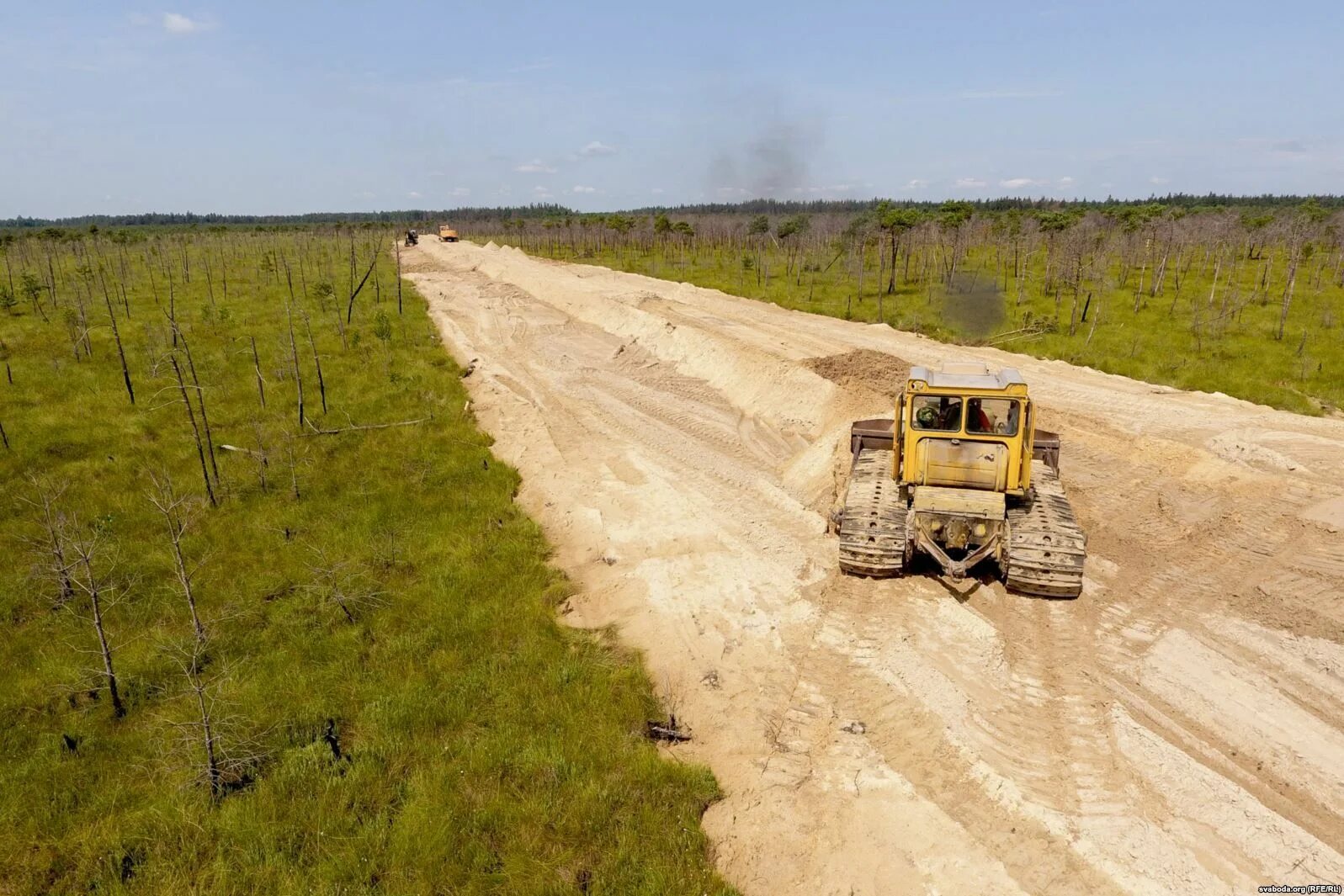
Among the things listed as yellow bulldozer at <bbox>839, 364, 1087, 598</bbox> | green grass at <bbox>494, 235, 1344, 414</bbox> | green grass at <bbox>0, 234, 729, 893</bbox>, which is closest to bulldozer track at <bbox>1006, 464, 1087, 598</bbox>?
yellow bulldozer at <bbox>839, 364, 1087, 598</bbox>

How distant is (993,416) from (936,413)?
1.01 metres

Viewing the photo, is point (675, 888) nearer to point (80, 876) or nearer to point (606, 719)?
point (606, 719)

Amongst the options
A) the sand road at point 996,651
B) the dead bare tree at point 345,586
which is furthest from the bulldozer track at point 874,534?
the dead bare tree at point 345,586

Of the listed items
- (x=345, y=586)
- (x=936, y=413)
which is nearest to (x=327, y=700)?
(x=345, y=586)

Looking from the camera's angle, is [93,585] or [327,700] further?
[327,700]

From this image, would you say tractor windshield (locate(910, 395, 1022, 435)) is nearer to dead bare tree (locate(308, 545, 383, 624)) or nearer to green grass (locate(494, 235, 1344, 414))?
dead bare tree (locate(308, 545, 383, 624))

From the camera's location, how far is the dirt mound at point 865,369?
18375mm

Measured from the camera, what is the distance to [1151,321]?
2798cm

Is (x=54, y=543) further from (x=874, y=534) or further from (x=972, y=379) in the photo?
(x=972, y=379)

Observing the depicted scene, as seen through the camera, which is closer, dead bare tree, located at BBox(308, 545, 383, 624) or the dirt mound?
dead bare tree, located at BBox(308, 545, 383, 624)

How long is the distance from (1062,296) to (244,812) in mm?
38155

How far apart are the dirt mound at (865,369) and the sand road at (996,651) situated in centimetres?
23

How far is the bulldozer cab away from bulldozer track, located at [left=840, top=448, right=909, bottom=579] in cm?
56

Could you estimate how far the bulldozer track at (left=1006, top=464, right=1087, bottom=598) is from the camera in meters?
9.31
